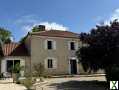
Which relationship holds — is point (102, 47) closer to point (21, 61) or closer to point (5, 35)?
point (21, 61)

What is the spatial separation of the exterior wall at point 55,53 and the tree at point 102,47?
11.4m

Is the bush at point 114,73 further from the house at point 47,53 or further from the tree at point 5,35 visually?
the tree at point 5,35

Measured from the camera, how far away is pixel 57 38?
3759cm

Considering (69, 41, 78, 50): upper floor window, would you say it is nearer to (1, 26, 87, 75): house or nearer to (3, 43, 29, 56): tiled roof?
(1, 26, 87, 75): house

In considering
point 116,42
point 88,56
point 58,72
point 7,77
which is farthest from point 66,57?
point 116,42

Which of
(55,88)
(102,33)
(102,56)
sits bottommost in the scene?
(55,88)

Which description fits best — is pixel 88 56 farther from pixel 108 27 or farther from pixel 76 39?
pixel 76 39

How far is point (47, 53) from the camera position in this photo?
122 ft

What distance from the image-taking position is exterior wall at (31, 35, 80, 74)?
36.4m

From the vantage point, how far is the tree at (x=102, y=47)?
23.3m

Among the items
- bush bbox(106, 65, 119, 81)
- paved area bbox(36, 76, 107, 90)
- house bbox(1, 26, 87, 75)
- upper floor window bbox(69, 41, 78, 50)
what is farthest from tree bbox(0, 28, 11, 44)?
bush bbox(106, 65, 119, 81)

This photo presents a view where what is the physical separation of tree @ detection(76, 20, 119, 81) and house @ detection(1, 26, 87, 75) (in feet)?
37.5

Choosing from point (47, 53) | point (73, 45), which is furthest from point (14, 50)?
point (73, 45)

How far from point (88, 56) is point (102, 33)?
253 cm
